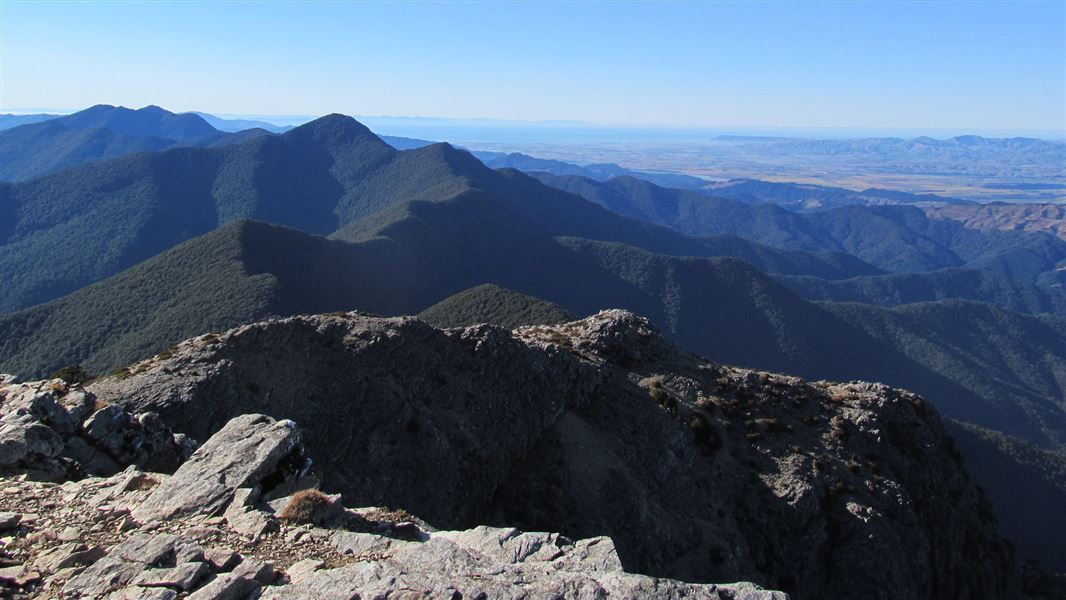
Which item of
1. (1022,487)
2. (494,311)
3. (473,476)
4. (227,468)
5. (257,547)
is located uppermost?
(227,468)

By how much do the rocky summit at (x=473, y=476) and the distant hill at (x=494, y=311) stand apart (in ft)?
153

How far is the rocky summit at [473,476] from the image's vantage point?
14.4m

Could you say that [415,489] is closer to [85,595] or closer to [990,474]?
[85,595]

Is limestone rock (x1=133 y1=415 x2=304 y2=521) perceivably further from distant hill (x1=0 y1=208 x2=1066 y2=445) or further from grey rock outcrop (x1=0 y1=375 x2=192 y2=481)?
distant hill (x1=0 y1=208 x2=1066 y2=445)

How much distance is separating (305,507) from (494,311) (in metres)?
88.5

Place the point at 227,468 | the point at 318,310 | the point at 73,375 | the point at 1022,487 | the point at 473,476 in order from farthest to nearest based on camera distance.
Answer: the point at 318,310
the point at 1022,487
the point at 73,375
the point at 473,476
the point at 227,468

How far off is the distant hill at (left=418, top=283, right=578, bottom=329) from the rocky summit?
46.5 meters

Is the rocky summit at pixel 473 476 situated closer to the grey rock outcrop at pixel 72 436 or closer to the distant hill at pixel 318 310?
the grey rock outcrop at pixel 72 436

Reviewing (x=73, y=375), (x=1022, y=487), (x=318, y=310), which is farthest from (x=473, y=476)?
(x=1022, y=487)

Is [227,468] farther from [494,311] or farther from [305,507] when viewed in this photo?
[494,311]

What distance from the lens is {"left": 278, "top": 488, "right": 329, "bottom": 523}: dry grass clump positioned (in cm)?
1664

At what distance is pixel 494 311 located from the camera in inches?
4144

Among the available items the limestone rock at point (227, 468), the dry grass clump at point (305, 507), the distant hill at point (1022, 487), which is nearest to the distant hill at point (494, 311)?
the distant hill at point (1022, 487)

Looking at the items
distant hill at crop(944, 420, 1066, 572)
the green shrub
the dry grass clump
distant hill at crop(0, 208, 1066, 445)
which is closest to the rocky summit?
the dry grass clump
